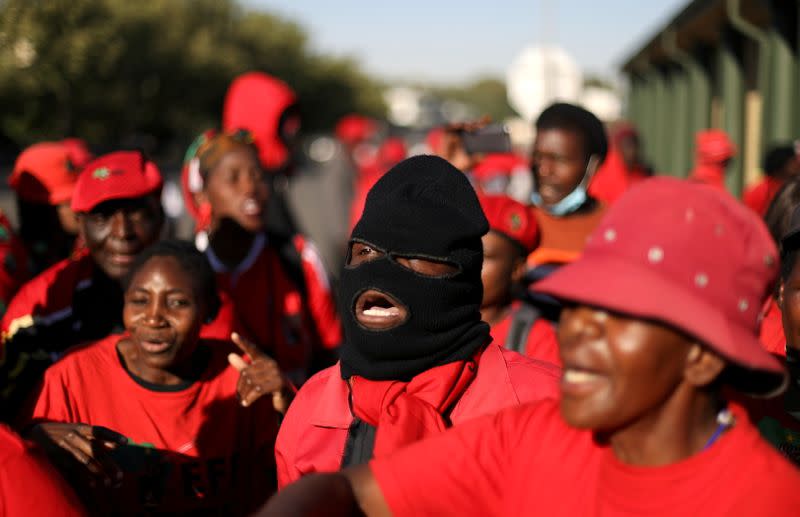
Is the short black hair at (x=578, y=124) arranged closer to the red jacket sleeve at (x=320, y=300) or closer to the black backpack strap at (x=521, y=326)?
the red jacket sleeve at (x=320, y=300)

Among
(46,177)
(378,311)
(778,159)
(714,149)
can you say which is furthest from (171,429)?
(714,149)

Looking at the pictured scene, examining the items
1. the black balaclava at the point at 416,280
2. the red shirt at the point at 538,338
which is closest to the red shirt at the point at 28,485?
the black balaclava at the point at 416,280

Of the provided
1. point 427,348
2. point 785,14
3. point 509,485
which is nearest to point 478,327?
point 427,348

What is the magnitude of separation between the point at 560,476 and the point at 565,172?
390 cm

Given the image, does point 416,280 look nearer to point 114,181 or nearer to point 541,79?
point 114,181

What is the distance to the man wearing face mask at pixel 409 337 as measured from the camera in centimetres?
280

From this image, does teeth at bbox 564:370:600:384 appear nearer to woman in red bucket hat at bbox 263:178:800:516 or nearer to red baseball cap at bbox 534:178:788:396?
woman in red bucket hat at bbox 263:178:800:516

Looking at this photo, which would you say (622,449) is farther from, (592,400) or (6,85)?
(6,85)

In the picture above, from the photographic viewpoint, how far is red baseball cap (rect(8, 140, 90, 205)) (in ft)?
20.0

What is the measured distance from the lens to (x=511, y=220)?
4.65 metres

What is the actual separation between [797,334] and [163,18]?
20411 mm

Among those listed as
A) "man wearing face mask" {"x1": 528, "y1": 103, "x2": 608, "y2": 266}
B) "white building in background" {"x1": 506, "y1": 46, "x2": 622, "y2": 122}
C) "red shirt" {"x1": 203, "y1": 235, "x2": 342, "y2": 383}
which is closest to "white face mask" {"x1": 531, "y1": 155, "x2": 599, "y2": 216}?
"man wearing face mask" {"x1": 528, "y1": 103, "x2": 608, "y2": 266}

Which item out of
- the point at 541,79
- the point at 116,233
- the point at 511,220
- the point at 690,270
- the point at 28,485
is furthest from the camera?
the point at 541,79

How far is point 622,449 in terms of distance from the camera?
2.12m
